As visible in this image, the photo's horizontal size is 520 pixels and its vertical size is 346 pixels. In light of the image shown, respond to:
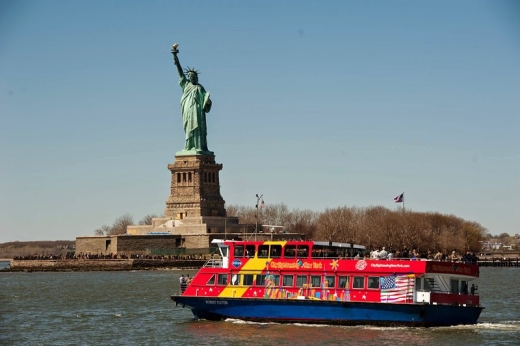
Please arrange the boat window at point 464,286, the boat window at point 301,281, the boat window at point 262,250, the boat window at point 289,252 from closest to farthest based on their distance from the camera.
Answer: the boat window at point 464,286 < the boat window at point 301,281 < the boat window at point 289,252 < the boat window at point 262,250

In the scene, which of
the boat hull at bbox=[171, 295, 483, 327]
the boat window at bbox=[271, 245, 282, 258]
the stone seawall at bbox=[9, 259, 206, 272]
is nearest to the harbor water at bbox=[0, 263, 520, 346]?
the boat hull at bbox=[171, 295, 483, 327]

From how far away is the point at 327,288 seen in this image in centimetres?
5328

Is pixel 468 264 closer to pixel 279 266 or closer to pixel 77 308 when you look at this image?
pixel 279 266

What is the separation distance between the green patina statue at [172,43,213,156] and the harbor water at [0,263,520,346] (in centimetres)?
6369

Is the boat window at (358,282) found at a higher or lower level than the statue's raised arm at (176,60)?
lower

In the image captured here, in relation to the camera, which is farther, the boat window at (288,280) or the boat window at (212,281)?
the boat window at (212,281)

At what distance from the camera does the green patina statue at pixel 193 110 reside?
139875 mm

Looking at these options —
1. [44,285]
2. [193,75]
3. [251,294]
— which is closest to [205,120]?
[193,75]

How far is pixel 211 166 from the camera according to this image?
14062cm

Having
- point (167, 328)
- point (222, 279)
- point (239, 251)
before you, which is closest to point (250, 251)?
point (239, 251)

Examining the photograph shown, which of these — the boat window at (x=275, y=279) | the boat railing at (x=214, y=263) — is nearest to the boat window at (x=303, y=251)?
the boat window at (x=275, y=279)

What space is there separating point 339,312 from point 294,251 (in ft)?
13.4

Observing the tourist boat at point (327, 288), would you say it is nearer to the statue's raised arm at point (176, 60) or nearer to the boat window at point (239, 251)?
the boat window at point (239, 251)

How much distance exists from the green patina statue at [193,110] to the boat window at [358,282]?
87895 mm
